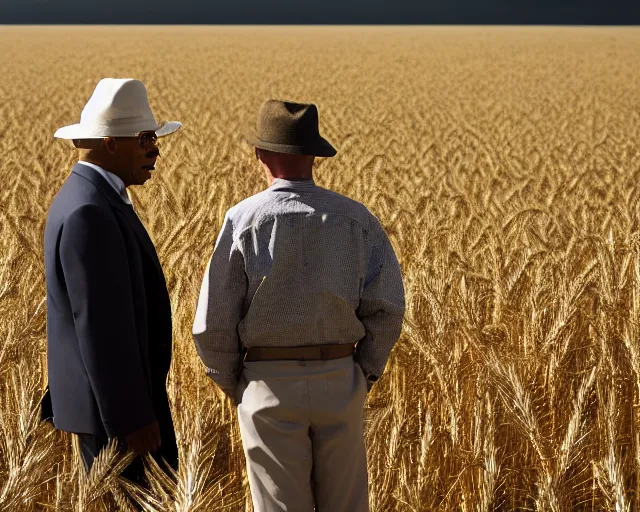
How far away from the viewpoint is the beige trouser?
2066 mm

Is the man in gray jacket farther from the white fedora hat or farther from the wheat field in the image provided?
the white fedora hat

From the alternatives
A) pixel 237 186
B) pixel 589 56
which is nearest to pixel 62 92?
pixel 237 186

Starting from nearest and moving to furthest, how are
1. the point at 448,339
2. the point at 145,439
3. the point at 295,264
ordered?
1. the point at 295,264
2. the point at 145,439
3. the point at 448,339

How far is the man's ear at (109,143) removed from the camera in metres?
2.27

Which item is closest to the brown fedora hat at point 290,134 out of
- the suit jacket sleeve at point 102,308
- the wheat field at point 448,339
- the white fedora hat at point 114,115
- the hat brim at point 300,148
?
the hat brim at point 300,148

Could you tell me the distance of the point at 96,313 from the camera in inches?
82.3

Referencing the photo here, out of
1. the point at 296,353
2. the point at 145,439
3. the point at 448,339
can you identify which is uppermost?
the point at 296,353

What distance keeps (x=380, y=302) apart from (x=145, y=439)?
2.21 ft

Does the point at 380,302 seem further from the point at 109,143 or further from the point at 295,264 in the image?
the point at 109,143

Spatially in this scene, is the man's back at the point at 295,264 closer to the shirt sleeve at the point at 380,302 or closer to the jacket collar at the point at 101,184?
the shirt sleeve at the point at 380,302

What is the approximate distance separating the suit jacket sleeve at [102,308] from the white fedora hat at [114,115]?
A: 260mm

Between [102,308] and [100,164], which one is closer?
[102,308]

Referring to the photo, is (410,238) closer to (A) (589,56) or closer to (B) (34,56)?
(B) (34,56)

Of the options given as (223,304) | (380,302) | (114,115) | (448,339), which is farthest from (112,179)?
(448,339)
